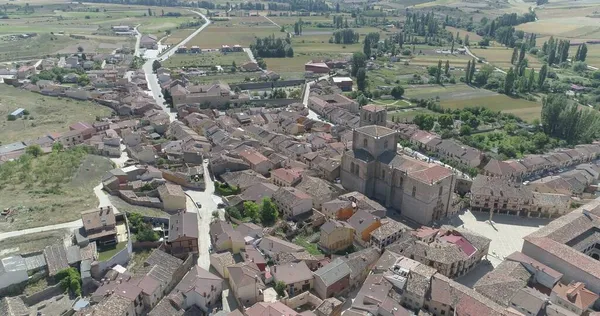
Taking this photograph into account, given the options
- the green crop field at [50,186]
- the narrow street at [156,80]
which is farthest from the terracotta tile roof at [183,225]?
the narrow street at [156,80]

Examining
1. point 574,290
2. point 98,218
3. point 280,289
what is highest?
point 98,218

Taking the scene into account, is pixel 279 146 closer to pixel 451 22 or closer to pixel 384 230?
pixel 384 230

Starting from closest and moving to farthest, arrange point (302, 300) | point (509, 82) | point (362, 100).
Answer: point (302, 300) → point (362, 100) → point (509, 82)

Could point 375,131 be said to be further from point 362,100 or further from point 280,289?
point 362,100

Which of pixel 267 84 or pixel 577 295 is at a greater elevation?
pixel 267 84

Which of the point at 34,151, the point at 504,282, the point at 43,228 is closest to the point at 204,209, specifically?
the point at 43,228

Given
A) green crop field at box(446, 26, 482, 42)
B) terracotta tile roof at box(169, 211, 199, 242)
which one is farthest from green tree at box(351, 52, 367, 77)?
terracotta tile roof at box(169, 211, 199, 242)

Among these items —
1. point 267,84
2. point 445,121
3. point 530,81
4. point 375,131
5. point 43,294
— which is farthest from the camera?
point 267,84

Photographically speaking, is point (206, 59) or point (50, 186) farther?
point (206, 59)
